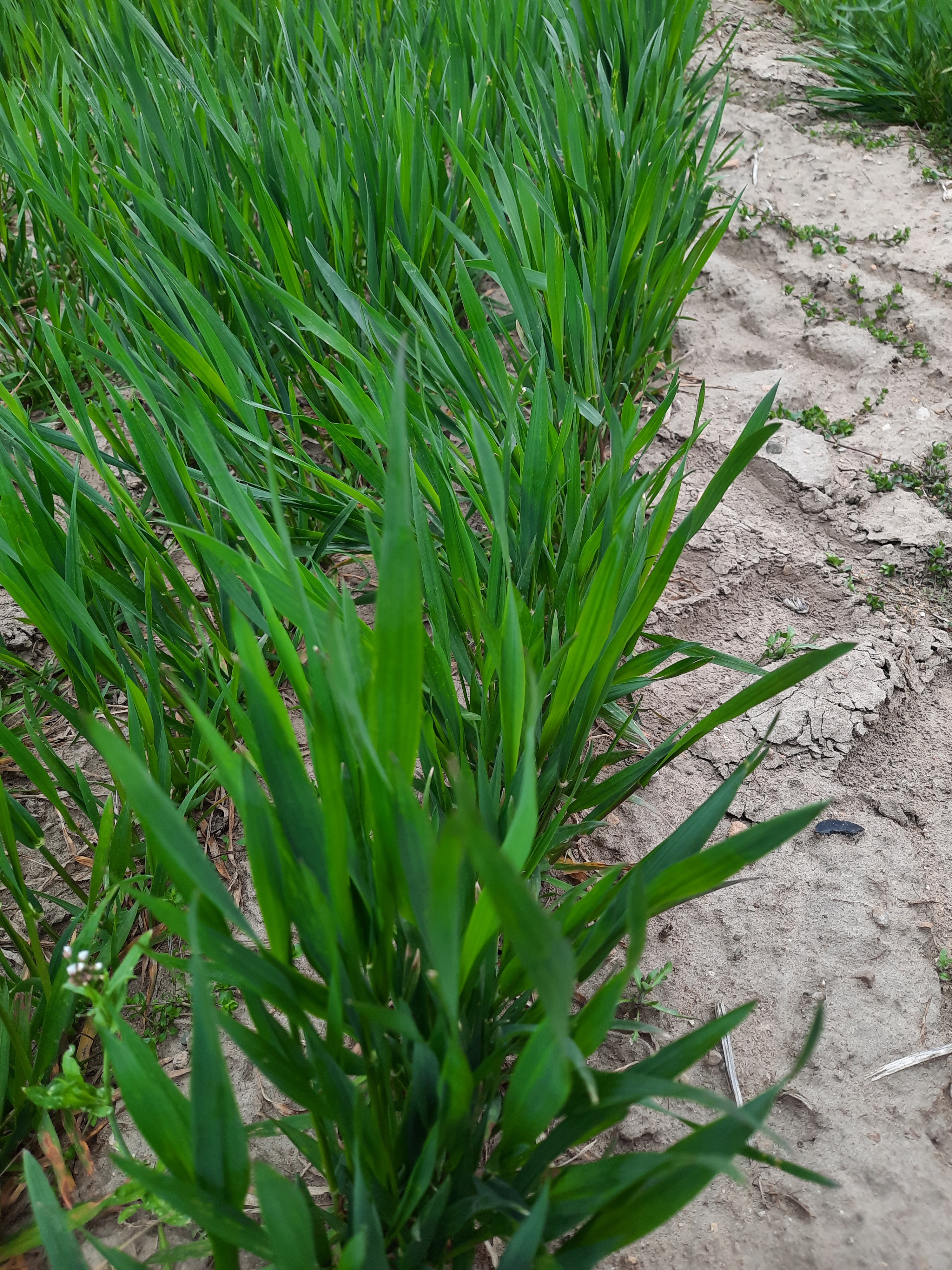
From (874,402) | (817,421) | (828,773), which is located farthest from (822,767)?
(874,402)

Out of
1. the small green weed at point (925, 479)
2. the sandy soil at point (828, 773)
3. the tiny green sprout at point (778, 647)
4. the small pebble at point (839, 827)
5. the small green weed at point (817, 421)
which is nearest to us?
the sandy soil at point (828, 773)

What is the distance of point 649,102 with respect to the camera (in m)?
1.73

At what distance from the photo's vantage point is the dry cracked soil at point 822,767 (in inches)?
29.2

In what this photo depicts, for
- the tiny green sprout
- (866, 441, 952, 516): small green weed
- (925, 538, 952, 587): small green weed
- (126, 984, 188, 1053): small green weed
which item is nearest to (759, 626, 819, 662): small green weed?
the tiny green sprout

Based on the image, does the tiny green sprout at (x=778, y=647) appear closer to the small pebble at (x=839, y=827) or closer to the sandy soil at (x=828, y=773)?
the sandy soil at (x=828, y=773)

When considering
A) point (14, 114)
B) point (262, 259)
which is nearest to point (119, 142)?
point (14, 114)

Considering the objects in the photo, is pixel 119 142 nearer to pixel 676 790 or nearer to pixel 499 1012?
pixel 676 790

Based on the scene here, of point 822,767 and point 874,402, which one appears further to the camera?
point 874,402

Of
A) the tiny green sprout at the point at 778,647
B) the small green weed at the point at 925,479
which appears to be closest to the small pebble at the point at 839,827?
the tiny green sprout at the point at 778,647

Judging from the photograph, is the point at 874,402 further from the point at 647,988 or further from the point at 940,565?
the point at 647,988

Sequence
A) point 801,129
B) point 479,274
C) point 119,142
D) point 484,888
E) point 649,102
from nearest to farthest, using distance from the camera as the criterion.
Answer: point 484,888, point 119,142, point 649,102, point 479,274, point 801,129

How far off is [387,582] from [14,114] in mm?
1521

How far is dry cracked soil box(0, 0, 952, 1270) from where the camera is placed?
0.74 m

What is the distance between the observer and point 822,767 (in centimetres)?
112
